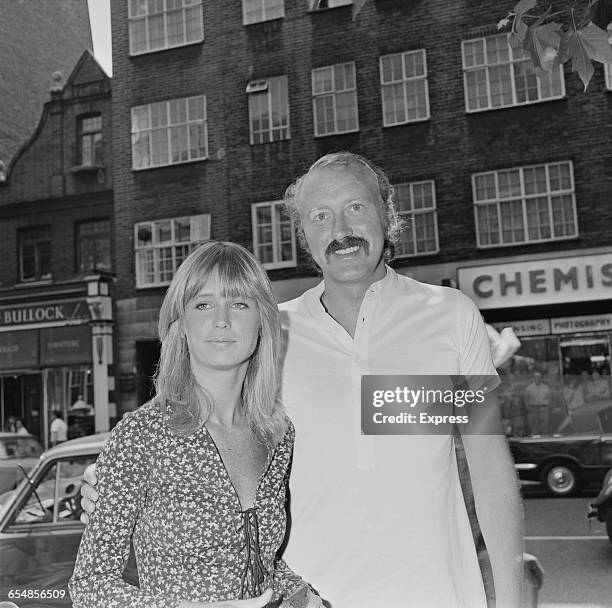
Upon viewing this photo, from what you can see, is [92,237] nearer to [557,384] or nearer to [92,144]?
[92,144]

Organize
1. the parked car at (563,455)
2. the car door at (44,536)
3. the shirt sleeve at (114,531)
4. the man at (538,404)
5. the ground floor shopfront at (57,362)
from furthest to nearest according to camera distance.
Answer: the man at (538,404), the parked car at (563,455), the ground floor shopfront at (57,362), the car door at (44,536), the shirt sleeve at (114,531)

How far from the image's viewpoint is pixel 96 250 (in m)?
2.40

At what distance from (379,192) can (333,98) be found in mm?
1007

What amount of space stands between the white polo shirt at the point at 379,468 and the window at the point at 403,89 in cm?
111

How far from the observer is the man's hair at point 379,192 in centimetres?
146

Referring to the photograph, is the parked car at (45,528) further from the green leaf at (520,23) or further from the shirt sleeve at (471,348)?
the green leaf at (520,23)

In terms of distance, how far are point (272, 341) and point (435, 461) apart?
0.40 meters

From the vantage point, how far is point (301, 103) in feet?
7.98

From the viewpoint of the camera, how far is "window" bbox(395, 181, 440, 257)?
2.25m

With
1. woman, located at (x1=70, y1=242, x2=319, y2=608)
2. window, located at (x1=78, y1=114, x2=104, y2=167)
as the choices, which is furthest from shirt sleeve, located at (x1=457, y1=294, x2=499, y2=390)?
window, located at (x1=78, y1=114, x2=104, y2=167)

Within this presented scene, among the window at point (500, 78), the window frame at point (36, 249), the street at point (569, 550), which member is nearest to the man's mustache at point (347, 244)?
the window at point (500, 78)

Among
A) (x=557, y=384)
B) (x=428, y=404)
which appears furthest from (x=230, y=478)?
(x=557, y=384)

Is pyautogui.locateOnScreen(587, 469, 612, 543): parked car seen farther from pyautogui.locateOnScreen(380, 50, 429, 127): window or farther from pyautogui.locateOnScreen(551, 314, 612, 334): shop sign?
pyautogui.locateOnScreen(380, 50, 429, 127): window

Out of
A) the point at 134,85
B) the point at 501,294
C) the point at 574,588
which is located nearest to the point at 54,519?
the point at 134,85
